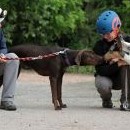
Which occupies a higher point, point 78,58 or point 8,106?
point 78,58

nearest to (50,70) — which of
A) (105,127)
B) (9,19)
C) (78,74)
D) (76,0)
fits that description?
(105,127)

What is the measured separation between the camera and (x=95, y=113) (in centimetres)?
869

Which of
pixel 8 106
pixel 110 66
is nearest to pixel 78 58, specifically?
pixel 110 66

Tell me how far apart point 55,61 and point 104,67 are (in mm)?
758

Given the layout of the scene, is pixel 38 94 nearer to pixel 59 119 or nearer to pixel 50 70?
pixel 50 70

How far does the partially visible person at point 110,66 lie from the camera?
30.0 ft

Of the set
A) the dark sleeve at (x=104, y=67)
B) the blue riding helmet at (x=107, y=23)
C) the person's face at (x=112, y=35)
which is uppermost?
the blue riding helmet at (x=107, y=23)

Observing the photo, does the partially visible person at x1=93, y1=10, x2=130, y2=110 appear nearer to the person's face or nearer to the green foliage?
the person's face

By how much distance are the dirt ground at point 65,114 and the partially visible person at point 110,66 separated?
28 centimetres

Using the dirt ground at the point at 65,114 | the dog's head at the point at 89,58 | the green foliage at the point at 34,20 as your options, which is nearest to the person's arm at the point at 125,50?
the dog's head at the point at 89,58

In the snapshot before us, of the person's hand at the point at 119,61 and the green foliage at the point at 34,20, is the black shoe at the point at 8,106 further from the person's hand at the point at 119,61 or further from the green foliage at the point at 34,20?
the green foliage at the point at 34,20

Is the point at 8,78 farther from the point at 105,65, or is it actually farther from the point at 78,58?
the point at 105,65

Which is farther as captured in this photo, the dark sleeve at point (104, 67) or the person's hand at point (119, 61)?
the dark sleeve at point (104, 67)

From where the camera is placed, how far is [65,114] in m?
8.54
